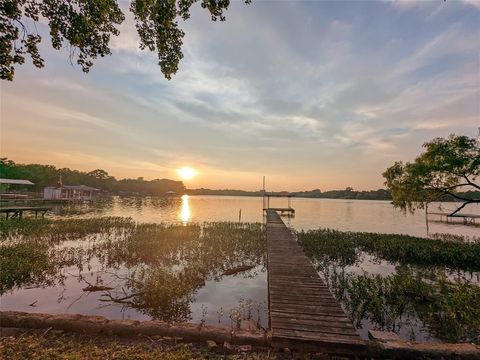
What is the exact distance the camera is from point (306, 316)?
268 inches

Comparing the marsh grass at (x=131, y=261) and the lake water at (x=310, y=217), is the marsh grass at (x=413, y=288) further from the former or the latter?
the lake water at (x=310, y=217)

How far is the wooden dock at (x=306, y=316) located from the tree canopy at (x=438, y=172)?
572 inches

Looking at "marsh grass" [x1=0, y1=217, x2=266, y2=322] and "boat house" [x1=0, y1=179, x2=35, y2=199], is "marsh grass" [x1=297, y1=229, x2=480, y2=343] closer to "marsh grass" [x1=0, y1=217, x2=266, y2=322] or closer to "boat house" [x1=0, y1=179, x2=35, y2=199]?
"marsh grass" [x1=0, y1=217, x2=266, y2=322]

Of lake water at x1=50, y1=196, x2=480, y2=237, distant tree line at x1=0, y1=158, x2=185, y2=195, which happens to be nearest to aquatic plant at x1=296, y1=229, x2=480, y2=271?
lake water at x1=50, y1=196, x2=480, y2=237

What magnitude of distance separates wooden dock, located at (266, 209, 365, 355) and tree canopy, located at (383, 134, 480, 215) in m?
14.5

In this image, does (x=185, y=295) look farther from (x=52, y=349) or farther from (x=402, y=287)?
(x=402, y=287)

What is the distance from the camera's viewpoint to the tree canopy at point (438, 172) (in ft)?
59.7

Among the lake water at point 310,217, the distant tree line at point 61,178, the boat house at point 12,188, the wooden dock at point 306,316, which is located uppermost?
the distant tree line at point 61,178

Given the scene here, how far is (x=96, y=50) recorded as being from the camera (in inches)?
267

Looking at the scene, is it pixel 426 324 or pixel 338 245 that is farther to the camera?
pixel 338 245

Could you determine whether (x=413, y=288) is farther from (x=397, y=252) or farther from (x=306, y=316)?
(x=397, y=252)

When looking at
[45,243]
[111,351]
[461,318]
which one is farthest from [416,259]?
[45,243]

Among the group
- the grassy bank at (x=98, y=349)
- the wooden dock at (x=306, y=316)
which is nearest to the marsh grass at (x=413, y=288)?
the wooden dock at (x=306, y=316)

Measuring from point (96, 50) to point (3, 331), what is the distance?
7187 mm
